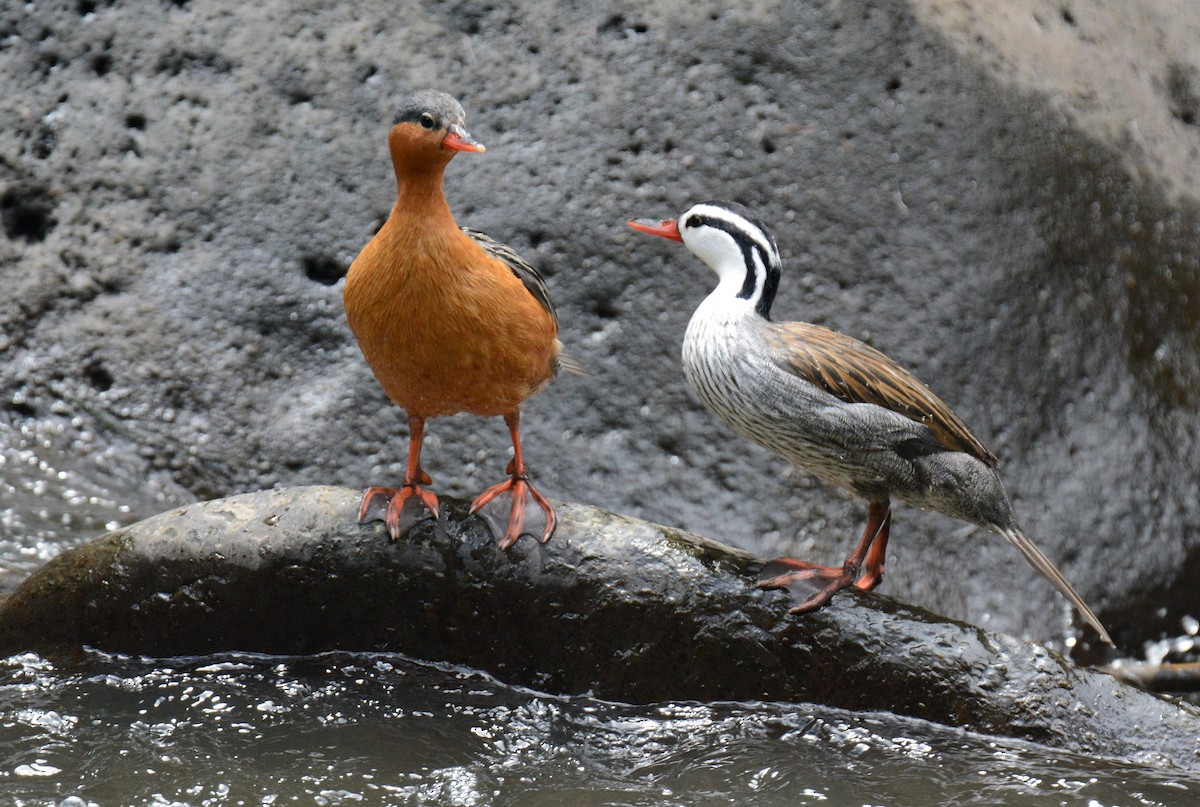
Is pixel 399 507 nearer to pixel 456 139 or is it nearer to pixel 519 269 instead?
pixel 519 269

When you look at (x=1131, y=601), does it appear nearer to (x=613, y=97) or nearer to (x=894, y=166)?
(x=894, y=166)

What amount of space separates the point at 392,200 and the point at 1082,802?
460 centimetres

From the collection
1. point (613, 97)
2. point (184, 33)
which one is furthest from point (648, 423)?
point (184, 33)

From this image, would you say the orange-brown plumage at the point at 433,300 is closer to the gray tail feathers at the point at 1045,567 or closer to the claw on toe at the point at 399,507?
the claw on toe at the point at 399,507

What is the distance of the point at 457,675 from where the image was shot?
191 inches

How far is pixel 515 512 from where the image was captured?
4.90 m

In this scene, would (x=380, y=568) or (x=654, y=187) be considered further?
(x=654, y=187)

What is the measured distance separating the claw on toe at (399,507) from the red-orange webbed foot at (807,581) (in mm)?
1246

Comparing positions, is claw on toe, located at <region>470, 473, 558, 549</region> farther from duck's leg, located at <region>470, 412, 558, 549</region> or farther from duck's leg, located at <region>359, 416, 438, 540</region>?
duck's leg, located at <region>359, 416, 438, 540</region>

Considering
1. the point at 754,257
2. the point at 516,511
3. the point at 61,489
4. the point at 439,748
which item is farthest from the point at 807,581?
the point at 61,489

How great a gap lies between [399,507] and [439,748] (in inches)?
36.9

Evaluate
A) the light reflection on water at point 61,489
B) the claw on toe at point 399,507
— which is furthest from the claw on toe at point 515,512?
the light reflection on water at point 61,489

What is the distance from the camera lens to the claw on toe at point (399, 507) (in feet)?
15.9

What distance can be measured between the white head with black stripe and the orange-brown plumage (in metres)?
0.76
